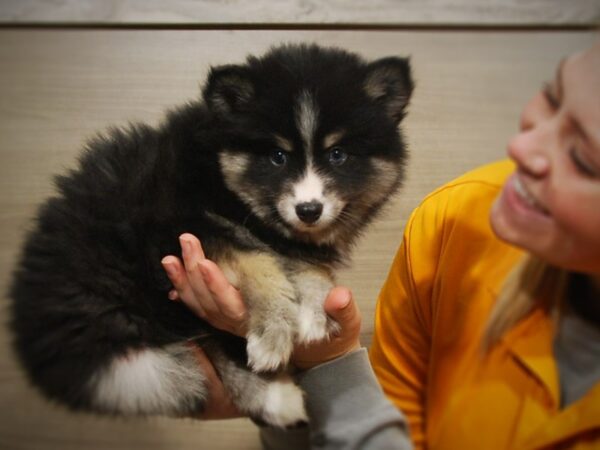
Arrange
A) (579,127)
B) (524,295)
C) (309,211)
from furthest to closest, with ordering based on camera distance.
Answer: (309,211), (524,295), (579,127)

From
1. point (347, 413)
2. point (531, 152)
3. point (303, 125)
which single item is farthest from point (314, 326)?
point (531, 152)

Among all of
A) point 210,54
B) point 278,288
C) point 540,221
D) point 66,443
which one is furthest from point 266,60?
point 66,443

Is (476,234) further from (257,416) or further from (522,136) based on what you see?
(257,416)

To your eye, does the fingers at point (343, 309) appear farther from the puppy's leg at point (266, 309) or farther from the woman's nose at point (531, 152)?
the woman's nose at point (531, 152)

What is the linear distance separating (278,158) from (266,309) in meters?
0.29

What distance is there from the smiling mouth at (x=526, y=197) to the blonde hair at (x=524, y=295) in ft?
0.43

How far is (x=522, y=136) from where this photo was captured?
0.61m

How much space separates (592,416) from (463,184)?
0.44 m

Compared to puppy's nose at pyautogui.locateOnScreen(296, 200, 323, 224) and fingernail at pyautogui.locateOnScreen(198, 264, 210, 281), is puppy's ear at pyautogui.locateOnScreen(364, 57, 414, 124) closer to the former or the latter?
puppy's nose at pyautogui.locateOnScreen(296, 200, 323, 224)

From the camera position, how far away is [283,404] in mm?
918

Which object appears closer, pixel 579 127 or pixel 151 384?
pixel 579 127

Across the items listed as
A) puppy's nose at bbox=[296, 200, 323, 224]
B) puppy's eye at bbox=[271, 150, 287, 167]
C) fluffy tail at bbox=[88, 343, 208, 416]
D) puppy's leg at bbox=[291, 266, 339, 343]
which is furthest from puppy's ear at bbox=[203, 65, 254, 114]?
fluffy tail at bbox=[88, 343, 208, 416]

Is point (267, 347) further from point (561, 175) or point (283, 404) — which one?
point (561, 175)

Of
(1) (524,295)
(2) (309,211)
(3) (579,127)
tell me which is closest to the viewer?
(3) (579,127)
